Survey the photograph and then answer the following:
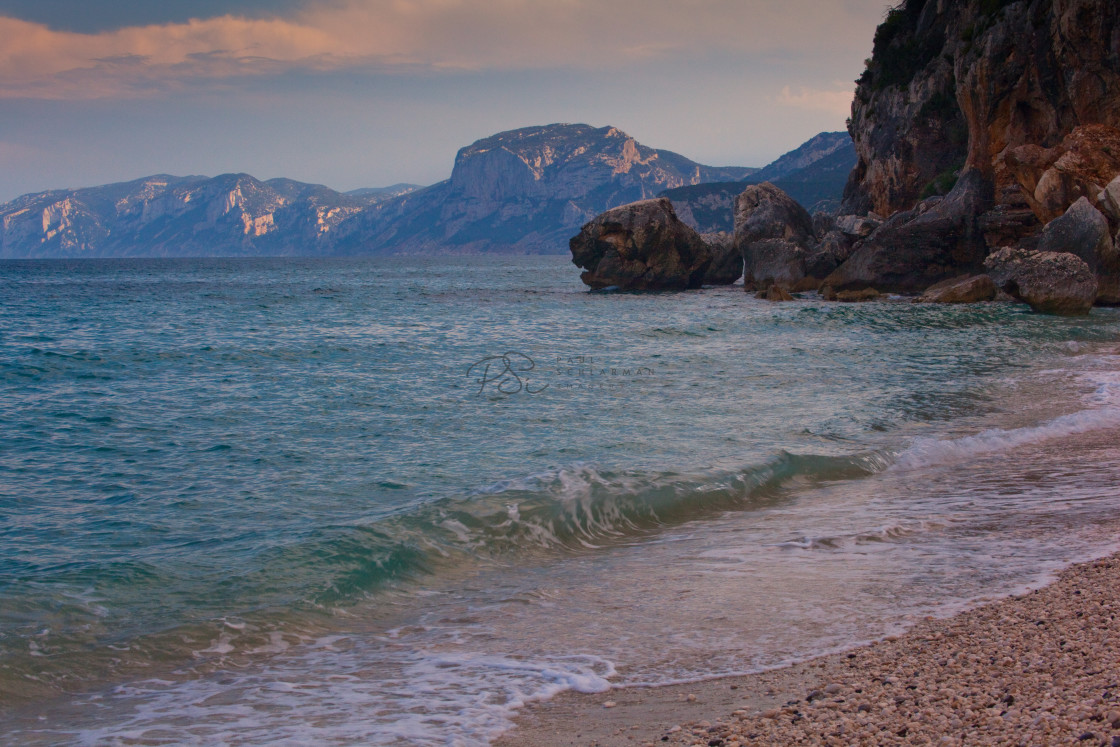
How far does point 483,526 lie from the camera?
683cm

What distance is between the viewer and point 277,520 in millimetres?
7016

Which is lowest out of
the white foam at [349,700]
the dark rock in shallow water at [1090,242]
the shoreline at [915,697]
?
the white foam at [349,700]

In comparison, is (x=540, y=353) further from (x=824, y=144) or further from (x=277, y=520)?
(x=824, y=144)

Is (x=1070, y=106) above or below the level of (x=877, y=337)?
above

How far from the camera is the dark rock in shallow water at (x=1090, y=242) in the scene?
75.9 feet

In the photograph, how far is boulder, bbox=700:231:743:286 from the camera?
147 feet

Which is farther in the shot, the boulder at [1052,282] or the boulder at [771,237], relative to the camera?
the boulder at [771,237]

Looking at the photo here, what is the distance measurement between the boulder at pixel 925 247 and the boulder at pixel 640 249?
9.70m

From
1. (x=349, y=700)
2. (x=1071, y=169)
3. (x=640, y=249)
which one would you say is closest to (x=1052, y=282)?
(x=1071, y=169)

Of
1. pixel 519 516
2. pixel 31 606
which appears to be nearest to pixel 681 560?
pixel 519 516

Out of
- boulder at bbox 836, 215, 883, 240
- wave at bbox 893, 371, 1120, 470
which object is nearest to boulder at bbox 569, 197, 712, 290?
boulder at bbox 836, 215, 883, 240

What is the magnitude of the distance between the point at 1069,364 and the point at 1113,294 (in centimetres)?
1285

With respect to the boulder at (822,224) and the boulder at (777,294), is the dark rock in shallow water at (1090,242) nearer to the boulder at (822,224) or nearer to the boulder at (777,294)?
the boulder at (777,294)

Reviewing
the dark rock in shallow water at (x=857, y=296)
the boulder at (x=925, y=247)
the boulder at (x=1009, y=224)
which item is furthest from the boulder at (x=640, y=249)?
the boulder at (x=1009, y=224)
